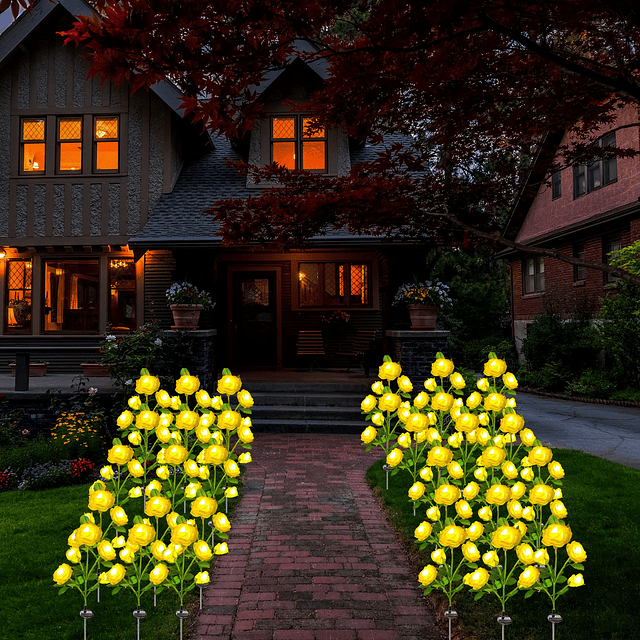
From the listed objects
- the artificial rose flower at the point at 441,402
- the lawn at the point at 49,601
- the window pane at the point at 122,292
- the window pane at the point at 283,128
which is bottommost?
the lawn at the point at 49,601

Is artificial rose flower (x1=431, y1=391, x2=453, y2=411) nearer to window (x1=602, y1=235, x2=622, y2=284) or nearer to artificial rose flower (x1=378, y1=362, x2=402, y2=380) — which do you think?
artificial rose flower (x1=378, y1=362, x2=402, y2=380)

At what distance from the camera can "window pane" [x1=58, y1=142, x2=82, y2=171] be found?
12.1m

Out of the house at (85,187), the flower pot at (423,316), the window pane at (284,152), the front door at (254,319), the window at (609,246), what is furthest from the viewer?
the window at (609,246)

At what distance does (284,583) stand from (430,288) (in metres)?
7.12

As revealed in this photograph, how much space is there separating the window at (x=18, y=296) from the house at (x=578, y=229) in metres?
Answer: 12.2

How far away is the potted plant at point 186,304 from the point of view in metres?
9.83

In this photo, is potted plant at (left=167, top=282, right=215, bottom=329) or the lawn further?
potted plant at (left=167, top=282, right=215, bottom=329)

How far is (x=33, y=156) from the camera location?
40.0 feet

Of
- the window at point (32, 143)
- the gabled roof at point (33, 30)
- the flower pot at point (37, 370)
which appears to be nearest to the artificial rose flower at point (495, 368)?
the gabled roof at point (33, 30)

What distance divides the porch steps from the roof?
2.87m

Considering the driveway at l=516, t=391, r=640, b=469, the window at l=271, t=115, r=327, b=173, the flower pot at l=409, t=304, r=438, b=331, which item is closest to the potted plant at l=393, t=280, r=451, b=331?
the flower pot at l=409, t=304, r=438, b=331

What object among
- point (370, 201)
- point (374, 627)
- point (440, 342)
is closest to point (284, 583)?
point (374, 627)

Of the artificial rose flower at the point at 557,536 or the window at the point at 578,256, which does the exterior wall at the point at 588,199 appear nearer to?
the window at the point at 578,256

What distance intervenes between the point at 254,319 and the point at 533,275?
13.2 metres
